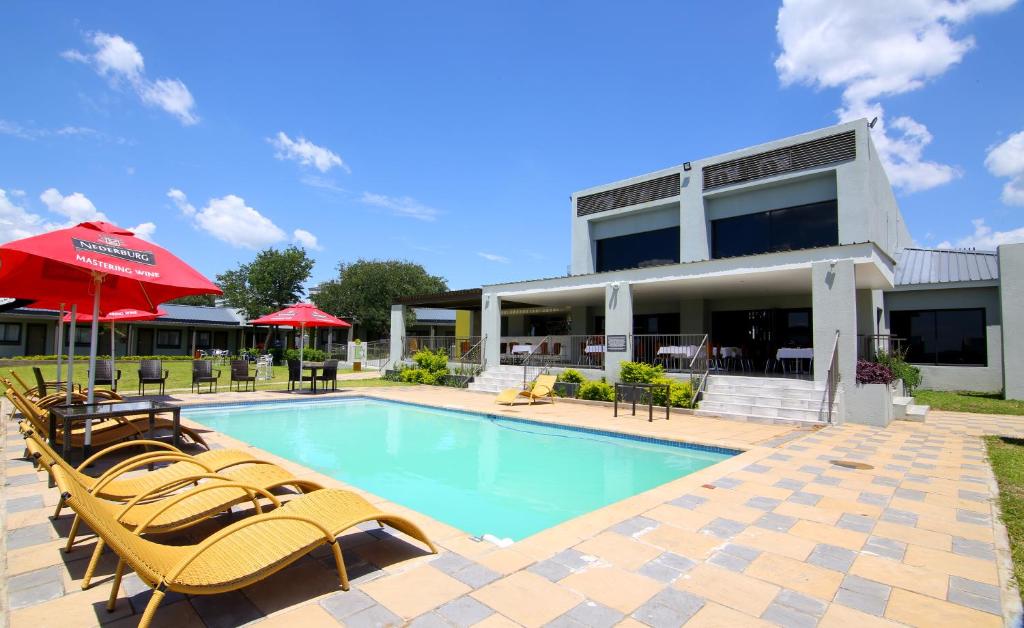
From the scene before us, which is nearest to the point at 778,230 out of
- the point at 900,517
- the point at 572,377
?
the point at 572,377

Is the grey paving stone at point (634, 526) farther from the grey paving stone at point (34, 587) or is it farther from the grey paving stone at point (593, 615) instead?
the grey paving stone at point (34, 587)

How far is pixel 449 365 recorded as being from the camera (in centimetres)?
1970

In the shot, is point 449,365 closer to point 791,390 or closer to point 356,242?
point 791,390

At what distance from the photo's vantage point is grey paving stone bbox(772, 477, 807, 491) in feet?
17.6

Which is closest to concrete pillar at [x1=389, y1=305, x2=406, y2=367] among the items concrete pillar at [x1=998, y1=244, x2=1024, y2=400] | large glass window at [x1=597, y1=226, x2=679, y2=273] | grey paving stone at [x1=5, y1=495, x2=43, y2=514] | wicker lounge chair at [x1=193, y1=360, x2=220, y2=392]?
wicker lounge chair at [x1=193, y1=360, x2=220, y2=392]

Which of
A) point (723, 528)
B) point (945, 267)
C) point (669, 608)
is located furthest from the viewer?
point (945, 267)

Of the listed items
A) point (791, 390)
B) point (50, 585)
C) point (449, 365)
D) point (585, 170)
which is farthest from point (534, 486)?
point (585, 170)

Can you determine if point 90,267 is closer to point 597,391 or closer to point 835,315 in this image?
point 597,391

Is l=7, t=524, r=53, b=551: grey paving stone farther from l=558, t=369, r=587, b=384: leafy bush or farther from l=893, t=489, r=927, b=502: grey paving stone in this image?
l=558, t=369, r=587, b=384: leafy bush

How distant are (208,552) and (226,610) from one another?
35 cm

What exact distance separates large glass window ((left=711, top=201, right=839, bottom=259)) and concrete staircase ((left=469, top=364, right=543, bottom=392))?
841 centimetres

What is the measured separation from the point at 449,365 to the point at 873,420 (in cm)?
1389

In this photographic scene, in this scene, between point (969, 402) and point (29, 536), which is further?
point (969, 402)

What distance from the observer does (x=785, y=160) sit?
1717cm
